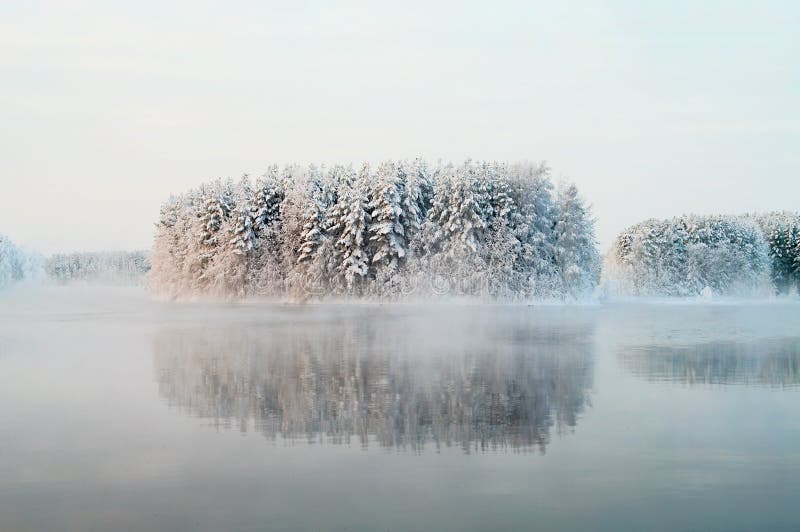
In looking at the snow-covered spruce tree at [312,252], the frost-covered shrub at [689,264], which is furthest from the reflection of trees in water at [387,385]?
the frost-covered shrub at [689,264]

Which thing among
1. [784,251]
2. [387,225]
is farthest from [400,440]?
[784,251]

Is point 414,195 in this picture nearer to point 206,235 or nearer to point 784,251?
point 206,235

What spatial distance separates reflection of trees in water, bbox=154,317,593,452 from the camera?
14.1 meters

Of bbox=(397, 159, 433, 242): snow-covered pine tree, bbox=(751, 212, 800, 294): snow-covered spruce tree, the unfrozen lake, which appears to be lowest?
the unfrozen lake

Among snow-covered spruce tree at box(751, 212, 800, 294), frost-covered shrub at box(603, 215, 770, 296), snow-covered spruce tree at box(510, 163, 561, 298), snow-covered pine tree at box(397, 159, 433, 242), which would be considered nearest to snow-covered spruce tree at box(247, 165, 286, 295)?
snow-covered pine tree at box(397, 159, 433, 242)

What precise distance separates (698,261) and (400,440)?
10264cm

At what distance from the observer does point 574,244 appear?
73.9 meters

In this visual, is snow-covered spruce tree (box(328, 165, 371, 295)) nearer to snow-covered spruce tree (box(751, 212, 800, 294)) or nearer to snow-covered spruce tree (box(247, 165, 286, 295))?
snow-covered spruce tree (box(247, 165, 286, 295))

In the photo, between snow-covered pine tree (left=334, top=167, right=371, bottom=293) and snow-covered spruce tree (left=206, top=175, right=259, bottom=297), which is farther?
snow-covered spruce tree (left=206, top=175, right=259, bottom=297)

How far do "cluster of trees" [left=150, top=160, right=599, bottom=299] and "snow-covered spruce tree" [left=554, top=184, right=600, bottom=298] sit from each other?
0.11 meters

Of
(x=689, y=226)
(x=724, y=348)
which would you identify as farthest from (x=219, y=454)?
(x=689, y=226)

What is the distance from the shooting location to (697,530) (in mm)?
8633

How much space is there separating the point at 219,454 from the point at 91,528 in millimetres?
3482

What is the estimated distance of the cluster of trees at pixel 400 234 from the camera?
230ft
